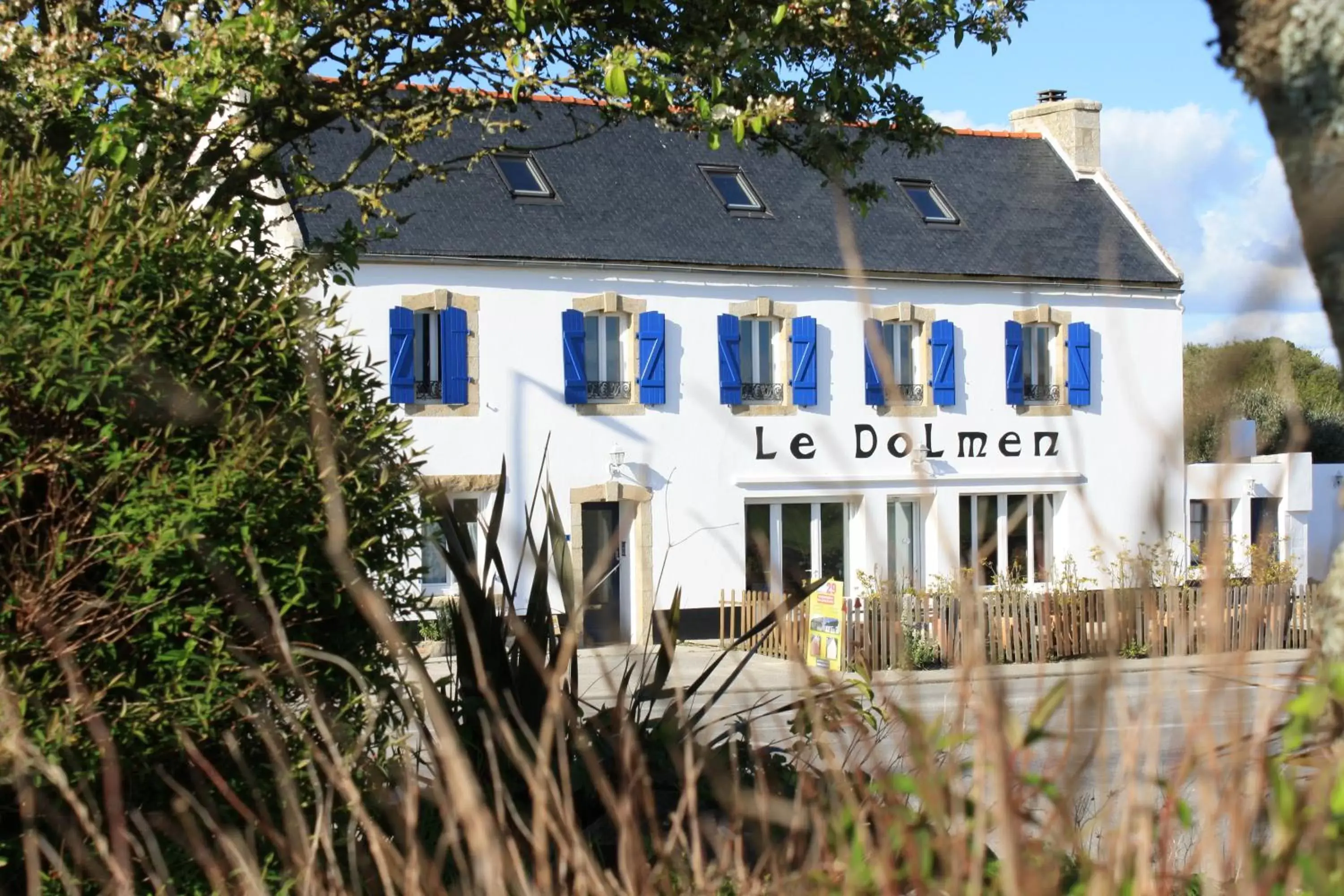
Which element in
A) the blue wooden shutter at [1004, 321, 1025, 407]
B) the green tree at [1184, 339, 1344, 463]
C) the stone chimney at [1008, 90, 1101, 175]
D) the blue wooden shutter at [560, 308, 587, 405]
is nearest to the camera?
the green tree at [1184, 339, 1344, 463]

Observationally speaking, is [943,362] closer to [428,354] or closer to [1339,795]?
[428,354]

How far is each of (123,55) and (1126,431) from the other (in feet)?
69.7

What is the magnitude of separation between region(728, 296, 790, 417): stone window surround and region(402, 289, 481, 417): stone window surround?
4.05 metres

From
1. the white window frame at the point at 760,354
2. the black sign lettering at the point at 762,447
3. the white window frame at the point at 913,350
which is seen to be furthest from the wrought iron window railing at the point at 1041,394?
the black sign lettering at the point at 762,447

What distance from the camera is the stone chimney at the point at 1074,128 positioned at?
92.1ft

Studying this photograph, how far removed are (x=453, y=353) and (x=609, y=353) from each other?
8.28 ft

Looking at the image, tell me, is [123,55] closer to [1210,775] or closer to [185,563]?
[185,563]

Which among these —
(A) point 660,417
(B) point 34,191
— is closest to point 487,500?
(A) point 660,417

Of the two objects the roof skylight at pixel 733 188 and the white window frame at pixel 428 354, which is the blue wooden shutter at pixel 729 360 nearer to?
the roof skylight at pixel 733 188

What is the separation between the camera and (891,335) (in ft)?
80.8

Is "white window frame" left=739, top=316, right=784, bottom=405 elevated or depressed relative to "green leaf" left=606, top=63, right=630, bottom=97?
elevated

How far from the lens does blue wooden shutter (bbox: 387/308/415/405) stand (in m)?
21.2

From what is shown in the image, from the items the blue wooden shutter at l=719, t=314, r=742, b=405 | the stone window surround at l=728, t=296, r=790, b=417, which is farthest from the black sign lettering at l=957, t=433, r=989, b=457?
the blue wooden shutter at l=719, t=314, r=742, b=405

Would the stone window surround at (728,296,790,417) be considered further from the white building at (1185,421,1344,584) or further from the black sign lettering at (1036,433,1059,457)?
the white building at (1185,421,1344,584)
